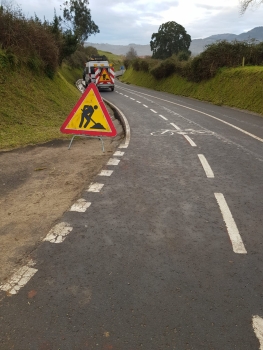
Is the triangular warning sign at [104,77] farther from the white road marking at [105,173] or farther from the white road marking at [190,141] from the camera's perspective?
the white road marking at [105,173]

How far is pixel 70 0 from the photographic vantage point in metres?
78.0

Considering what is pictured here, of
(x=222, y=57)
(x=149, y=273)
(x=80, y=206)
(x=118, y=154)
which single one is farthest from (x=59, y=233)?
(x=222, y=57)

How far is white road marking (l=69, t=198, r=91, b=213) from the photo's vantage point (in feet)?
16.7

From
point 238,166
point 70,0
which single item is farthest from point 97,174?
point 70,0

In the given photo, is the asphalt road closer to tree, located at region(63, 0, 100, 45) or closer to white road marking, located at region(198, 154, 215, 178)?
white road marking, located at region(198, 154, 215, 178)

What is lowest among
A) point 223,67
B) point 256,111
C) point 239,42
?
point 256,111

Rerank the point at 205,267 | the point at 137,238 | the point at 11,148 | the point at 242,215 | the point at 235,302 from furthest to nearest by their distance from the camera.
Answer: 1. the point at 11,148
2. the point at 242,215
3. the point at 137,238
4. the point at 205,267
5. the point at 235,302

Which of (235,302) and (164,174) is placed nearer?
(235,302)

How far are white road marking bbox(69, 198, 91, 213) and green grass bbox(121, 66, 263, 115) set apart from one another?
15.4m

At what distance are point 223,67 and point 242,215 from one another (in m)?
25.2

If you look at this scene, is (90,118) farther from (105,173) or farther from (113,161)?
(105,173)

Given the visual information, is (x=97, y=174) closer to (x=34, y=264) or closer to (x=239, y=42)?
(x=34, y=264)

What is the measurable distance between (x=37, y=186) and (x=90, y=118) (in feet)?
10.4

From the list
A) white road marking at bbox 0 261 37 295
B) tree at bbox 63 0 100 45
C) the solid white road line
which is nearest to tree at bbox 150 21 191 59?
tree at bbox 63 0 100 45
